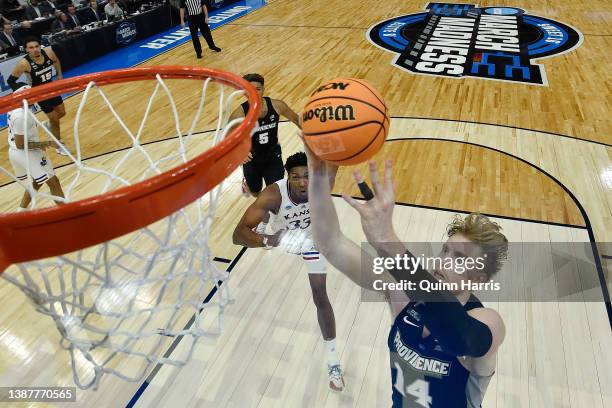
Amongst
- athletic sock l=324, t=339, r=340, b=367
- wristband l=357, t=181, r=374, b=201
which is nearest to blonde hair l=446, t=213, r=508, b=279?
wristband l=357, t=181, r=374, b=201

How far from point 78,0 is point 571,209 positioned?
1355 centimetres

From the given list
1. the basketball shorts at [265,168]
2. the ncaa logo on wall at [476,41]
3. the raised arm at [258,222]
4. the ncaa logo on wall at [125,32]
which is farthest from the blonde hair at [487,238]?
the ncaa logo on wall at [125,32]

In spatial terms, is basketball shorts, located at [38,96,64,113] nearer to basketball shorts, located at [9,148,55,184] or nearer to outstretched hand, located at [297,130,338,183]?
basketball shorts, located at [9,148,55,184]

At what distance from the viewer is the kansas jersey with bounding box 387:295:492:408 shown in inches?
71.5

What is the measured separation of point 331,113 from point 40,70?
563 centimetres

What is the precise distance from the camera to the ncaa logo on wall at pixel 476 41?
8445mm

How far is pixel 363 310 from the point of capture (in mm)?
3729

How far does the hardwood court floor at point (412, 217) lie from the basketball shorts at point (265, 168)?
0.70 meters

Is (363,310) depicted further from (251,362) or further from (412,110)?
(412,110)

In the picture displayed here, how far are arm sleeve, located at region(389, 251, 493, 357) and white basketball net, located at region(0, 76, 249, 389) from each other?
87 cm

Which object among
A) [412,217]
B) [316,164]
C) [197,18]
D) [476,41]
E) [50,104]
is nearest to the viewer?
[316,164]

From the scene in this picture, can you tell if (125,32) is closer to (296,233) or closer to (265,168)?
(265,168)

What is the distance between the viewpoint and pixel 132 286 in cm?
347

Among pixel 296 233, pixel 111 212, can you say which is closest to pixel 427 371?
pixel 111 212
